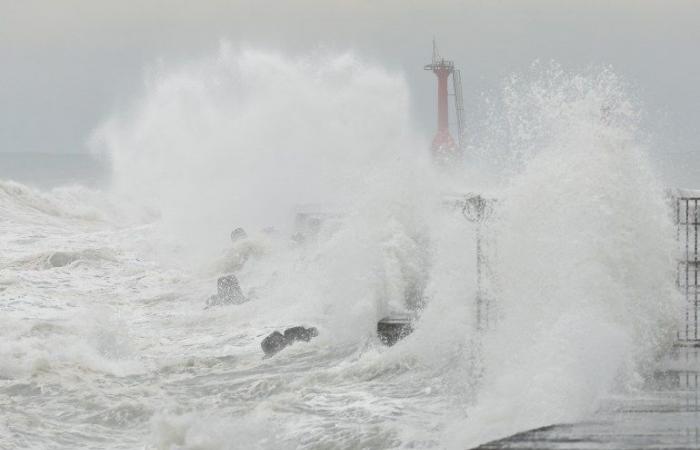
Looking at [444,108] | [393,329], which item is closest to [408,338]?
[393,329]

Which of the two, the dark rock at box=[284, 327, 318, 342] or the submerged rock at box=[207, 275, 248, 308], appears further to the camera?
the submerged rock at box=[207, 275, 248, 308]

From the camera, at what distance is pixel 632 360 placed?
314 inches

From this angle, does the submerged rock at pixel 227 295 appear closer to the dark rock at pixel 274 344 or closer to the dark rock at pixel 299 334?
the dark rock at pixel 299 334

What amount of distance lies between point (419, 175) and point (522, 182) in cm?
640

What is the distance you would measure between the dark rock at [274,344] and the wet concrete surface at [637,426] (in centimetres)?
482

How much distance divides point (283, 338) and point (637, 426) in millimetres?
5928

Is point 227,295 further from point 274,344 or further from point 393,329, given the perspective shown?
point 393,329

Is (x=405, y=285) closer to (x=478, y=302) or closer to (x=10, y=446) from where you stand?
(x=478, y=302)

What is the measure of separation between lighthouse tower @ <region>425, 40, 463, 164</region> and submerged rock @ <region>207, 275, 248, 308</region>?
98.9 ft

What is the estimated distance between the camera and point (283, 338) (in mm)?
11742

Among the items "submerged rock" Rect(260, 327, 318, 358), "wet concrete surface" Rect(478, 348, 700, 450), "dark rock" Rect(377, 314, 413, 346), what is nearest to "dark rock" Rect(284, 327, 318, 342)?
"submerged rock" Rect(260, 327, 318, 358)

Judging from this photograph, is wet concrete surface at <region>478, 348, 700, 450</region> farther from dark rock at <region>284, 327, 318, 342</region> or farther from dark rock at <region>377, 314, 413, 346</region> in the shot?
dark rock at <region>284, 327, 318, 342</region>

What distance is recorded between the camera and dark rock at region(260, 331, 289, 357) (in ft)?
38.0

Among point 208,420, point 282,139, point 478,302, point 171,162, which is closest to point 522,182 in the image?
point 478,302
